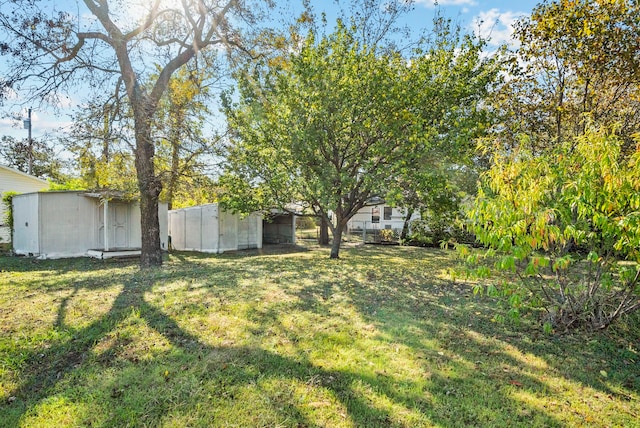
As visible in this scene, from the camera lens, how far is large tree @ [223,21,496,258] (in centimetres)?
923

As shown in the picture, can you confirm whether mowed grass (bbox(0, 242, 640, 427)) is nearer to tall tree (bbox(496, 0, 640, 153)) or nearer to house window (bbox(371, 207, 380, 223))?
tall tree (bbox(496, 0, 640, 153))

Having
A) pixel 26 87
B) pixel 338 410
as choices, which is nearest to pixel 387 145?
pixel 338 410

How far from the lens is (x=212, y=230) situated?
15062 mm

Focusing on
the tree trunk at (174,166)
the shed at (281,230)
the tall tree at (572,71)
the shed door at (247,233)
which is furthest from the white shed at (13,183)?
the tall tree at (572,71)

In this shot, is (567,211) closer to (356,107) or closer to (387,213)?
(356,107)

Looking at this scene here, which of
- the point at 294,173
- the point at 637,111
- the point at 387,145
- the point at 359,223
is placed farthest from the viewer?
the point at 359,223

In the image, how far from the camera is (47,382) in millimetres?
3000

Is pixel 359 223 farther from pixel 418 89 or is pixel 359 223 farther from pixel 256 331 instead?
pixel 256 331

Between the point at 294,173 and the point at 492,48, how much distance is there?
702cm

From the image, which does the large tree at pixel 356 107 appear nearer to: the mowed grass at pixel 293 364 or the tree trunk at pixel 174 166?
the tree trunk at pixel 174 166

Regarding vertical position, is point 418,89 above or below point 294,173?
above

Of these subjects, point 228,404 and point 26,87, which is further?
point 26,87

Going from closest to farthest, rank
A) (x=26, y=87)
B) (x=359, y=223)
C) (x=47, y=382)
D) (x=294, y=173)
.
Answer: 1. (x=47, y=382)
2. (x=26, y=87)
3. (x=294, y=173)
4. (x=359, y=223)

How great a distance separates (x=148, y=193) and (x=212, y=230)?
627 cm
